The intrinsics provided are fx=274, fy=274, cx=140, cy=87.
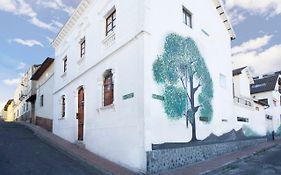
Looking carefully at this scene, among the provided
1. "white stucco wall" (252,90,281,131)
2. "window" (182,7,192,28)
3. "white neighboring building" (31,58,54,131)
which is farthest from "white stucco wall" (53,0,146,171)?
"white stucco wall" (252,90,281,131)

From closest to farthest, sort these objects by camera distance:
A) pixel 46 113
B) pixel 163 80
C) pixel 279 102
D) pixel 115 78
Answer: pixel 163 80 < pixel 115 78 < pixel 46 113 < pixel 279 102

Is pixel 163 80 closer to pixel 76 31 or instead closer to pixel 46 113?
pixel 76 31

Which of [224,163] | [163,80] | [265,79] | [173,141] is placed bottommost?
[224,163]

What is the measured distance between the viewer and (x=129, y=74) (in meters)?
10.4

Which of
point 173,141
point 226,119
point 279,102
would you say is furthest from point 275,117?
point 173,141

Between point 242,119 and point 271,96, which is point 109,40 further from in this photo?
point 271,96

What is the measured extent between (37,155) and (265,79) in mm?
30662

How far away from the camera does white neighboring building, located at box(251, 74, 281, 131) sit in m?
30.4

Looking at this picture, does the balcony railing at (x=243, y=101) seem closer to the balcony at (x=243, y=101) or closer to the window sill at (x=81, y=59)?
the balcony at (x=243, y=101)

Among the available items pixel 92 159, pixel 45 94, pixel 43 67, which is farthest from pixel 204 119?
pixel 43 67

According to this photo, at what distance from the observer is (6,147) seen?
42.7ft

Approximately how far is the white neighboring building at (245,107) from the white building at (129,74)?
2.17 meters

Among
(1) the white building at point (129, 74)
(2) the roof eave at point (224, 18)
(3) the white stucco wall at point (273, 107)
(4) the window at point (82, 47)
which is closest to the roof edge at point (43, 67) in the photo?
(1) the white building at point (129, 74)

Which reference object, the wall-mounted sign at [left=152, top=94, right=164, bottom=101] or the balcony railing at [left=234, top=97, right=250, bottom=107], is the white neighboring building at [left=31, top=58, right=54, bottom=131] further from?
the balcony railing at [left=234, top=97, right=250, bottom=107]
